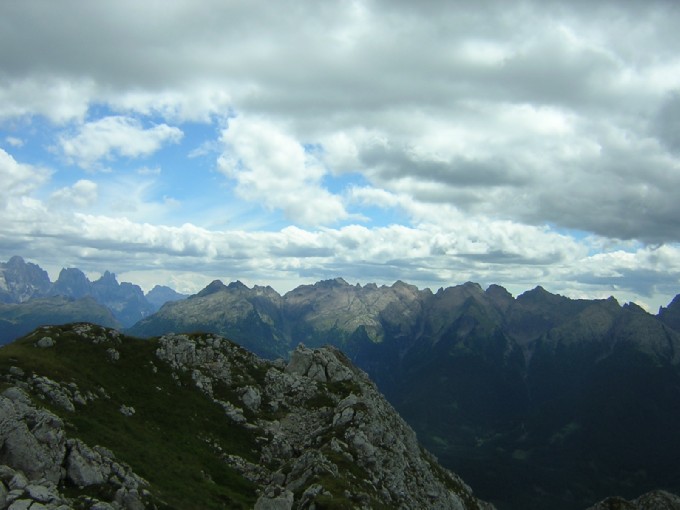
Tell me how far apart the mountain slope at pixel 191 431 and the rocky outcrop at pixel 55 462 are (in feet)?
0.44

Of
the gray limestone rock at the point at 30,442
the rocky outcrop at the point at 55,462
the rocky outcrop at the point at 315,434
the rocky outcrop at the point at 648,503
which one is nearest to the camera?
the rocky outcrop at the point at 55,462

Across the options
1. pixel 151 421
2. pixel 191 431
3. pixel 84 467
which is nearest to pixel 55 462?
pixel 84 467

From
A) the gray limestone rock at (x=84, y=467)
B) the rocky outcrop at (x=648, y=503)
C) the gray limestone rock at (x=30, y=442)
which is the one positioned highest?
the gray limestone rock at (x=30, y=442)

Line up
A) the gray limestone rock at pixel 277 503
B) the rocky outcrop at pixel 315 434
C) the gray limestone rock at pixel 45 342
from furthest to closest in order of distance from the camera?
the gray limestone rock at pixel 45 342 → the rocky outcrop at pixel 315 434 → the gray limestone rock at pixel 277 503

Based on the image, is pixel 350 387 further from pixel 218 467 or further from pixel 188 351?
pixel 218 467

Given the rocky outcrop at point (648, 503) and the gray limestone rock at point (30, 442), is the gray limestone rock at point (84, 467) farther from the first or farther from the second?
the rocky outcrop at point (648, 503)

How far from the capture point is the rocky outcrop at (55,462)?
5438cm

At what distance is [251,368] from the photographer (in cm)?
13538

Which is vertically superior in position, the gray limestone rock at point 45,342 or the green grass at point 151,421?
the gray limestone rock at point 45,342

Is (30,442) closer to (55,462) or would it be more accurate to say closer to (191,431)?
(55,462)

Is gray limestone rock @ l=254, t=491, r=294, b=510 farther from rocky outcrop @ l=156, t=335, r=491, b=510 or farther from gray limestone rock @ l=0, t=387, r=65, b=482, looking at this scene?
gray limestone rock @ l=0, t=387, r=65, b=482

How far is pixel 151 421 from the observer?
310 ft

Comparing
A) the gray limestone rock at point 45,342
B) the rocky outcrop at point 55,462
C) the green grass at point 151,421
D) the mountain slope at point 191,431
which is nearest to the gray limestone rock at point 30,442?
the rocky outcrop at point 55,462

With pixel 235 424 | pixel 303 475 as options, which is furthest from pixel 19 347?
pixel 303 475
